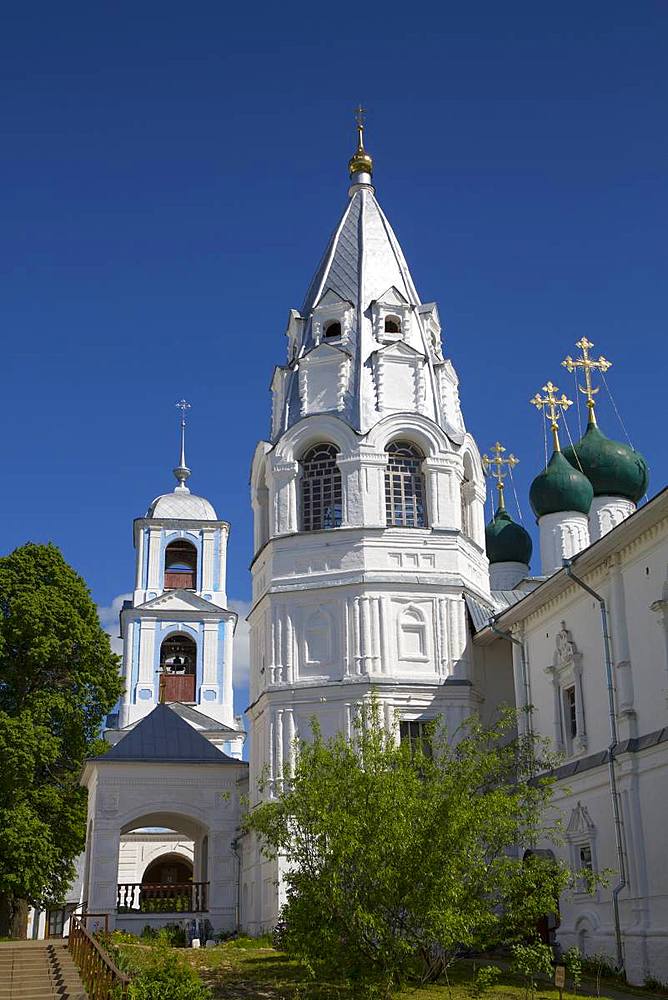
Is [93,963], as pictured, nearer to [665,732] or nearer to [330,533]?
[665,732]

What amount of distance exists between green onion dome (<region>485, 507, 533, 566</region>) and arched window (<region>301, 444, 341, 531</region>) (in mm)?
8803

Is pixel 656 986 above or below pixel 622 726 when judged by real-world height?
below

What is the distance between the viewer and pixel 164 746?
955 inches

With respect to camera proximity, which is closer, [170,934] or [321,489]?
[170,934]

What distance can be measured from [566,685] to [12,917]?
Result: 1266 centimetres

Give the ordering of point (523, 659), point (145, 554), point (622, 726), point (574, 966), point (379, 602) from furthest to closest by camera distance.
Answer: point (145, 554), point (379, 602), point (523, 659), point (622, 726), point (574, 966)

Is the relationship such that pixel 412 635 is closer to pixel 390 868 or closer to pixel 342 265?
pixel 342 265

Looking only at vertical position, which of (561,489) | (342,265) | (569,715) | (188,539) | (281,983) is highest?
(342,265)

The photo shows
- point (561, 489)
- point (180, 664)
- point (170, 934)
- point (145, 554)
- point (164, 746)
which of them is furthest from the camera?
point (145, 554)

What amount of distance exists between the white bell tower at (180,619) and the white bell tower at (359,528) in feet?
43.6

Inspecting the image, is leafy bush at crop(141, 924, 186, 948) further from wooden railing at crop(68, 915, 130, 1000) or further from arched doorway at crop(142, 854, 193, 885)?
arched doorway at crop(142, 854, 193, 885)

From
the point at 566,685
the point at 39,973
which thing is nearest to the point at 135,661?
the point at 566,685

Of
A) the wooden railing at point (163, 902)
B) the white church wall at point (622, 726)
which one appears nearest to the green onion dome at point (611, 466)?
the white church wall at point (622, 726)

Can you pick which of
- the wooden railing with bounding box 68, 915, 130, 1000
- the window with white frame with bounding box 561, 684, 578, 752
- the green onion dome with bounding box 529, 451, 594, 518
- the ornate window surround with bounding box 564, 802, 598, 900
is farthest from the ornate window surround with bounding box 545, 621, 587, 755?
the green onion dome with bounding box 529, 451, 594, 518
